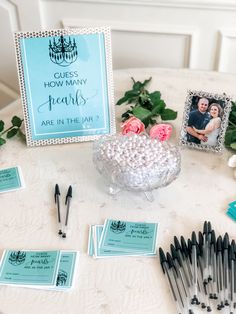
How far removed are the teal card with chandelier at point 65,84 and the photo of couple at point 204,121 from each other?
0.68 feet

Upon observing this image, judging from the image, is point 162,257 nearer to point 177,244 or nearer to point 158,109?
point 177,244

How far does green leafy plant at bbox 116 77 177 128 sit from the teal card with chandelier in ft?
0.24

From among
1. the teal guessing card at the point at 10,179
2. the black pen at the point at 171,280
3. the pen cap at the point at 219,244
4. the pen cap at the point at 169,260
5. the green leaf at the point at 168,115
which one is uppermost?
the green leaf at the point at 168,115

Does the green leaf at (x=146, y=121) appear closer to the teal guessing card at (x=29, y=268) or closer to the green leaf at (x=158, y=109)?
the green leaf at (x=158, y=109)

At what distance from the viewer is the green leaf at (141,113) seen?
1162 mm

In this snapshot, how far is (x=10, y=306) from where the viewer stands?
0.76 metres

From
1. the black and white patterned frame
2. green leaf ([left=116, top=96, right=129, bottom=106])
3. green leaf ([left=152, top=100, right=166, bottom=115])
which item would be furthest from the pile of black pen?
green leaf ([left=116, top=96, right=129, bottom=106])

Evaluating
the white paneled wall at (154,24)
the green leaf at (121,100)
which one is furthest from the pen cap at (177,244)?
the white paneled wall at (154,24)

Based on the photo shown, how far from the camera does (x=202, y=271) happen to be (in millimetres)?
803

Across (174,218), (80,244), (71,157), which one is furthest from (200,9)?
(80,244)

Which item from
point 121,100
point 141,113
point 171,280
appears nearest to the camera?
point 171,280

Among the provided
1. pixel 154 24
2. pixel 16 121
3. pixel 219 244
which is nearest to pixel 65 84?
pixel 16 121

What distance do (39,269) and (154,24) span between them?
126cm

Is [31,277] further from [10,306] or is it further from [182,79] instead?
[182,79]
